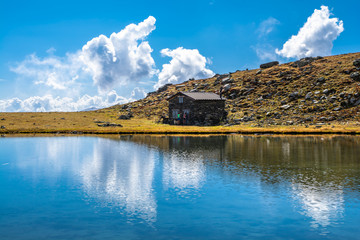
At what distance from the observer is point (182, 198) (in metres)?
19.3

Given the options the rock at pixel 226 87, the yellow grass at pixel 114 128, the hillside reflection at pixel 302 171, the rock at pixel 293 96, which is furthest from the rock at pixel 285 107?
the hillside reflection at pixel 302 171

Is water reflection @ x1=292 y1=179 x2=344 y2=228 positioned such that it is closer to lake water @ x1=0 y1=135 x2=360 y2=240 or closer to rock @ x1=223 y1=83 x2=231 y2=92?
lake water @ x1=0 y1=135 x2=360 y2=240

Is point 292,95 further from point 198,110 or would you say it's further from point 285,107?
point 198,110

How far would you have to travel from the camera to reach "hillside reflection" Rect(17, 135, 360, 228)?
60.5 feet

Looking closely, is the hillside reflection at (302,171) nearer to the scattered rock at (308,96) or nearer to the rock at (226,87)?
the scattered rock at (308,96)

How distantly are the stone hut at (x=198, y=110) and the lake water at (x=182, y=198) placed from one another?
56706mm

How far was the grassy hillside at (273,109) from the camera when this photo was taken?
72188 mm

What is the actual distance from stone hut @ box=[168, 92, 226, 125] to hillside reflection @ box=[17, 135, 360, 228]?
4979 centimetres

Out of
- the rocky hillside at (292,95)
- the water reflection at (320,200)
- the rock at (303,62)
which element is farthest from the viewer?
the rock at (303,62)

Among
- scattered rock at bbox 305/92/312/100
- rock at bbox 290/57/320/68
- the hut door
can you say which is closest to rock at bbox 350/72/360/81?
scattered rock at bbox 305/92/312/100

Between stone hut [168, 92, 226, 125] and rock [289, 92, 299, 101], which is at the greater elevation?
rock [289, 92, 299, 101]

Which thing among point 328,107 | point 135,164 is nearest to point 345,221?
point 135,164

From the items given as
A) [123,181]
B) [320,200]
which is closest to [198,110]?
[123,181]

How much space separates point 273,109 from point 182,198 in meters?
77.8
